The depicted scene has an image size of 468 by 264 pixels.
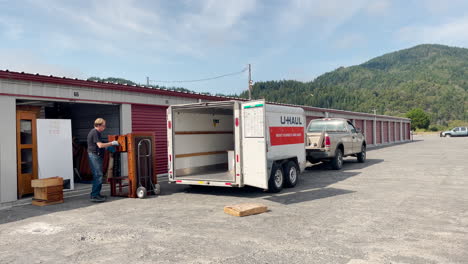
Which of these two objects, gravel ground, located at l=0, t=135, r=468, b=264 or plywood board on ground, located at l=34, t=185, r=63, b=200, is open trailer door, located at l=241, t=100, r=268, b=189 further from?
plywood board on ground, located at l=34, t=185, r=63, b=200

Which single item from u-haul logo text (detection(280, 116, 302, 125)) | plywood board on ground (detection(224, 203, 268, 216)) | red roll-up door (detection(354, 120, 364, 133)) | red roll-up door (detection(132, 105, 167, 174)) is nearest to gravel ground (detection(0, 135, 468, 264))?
plywood board on ground (detection(224, 203, 268, 216))

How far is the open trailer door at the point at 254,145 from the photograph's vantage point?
830 cm

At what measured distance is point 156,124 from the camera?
1330 cm

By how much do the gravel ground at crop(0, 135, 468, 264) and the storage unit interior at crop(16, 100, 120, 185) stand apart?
12.7 feet

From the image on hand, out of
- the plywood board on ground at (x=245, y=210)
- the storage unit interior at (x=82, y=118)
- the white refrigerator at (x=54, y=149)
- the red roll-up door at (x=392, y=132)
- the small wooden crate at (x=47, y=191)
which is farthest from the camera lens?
the red roll-up door at (x=392, y=132)

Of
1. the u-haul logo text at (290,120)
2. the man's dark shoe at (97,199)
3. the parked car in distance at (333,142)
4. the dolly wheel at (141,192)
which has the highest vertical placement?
the u-haul logo text at (290,120)

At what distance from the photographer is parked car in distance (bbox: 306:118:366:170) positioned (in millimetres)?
13688

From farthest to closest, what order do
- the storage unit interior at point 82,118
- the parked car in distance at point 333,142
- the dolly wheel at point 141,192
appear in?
the parked car in distance at point 333,142
the storage unit interior at point 82,118
the dolly wheel at point 141,192

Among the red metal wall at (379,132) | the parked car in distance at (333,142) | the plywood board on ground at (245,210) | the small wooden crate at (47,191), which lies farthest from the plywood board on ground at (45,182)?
the red metal wall at (379,132)

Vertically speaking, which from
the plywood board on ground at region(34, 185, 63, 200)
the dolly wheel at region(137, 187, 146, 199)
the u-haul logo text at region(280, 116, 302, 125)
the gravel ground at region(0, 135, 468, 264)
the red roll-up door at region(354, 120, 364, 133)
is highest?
the red roll-up door at region(354, 120, 364, 133)

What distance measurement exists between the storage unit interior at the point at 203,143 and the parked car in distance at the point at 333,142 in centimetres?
332

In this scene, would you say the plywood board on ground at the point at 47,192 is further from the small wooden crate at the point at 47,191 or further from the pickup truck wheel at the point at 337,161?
the pickup truck wheel at the point at 337,161

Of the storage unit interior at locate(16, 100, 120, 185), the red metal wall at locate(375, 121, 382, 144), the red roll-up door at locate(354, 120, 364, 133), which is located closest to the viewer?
the storage unit interior at locate(16, 100, 120, 185)

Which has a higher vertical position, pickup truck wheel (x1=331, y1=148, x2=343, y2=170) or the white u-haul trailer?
the white u-haul trailer
